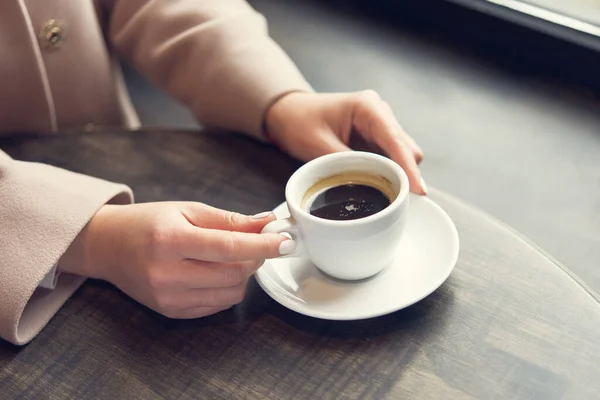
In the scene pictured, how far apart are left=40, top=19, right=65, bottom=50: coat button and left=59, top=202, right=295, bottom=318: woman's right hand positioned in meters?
0.30

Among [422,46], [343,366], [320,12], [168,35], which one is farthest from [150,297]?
[320,12]

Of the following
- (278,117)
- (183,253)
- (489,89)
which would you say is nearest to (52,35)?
Result: (278,117)

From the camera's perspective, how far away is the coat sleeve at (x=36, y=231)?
611mm

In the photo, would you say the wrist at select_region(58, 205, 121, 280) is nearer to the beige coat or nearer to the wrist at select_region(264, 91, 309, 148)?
the beige coat

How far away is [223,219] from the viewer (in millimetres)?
618

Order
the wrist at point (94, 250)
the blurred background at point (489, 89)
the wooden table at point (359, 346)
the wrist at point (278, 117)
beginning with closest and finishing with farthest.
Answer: the wooden table at point (359, 346)
the wrist at point (94, 250)
the wrist at point (278, 117)
the blurred background at point (489, 89)

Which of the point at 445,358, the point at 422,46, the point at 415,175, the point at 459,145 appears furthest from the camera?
the point at 422,46

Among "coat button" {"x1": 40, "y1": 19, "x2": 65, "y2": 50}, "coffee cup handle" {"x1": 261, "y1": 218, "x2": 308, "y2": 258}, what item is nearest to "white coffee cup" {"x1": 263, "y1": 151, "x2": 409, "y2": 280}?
"coffee cup handle" {"x1": 261, "y1": 218, "x2": 308, "y2": 258}

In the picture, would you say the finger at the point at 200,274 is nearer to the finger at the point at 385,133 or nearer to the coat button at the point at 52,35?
the finger at the point at 385,133

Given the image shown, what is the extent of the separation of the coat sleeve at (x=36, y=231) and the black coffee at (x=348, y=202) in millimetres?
202

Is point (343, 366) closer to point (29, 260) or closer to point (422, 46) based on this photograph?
point (29, 260)

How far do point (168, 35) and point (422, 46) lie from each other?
588 mm

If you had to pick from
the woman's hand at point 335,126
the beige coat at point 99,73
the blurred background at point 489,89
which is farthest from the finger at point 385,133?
the blurred background at point 489,89

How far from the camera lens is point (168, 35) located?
90 centimetres
